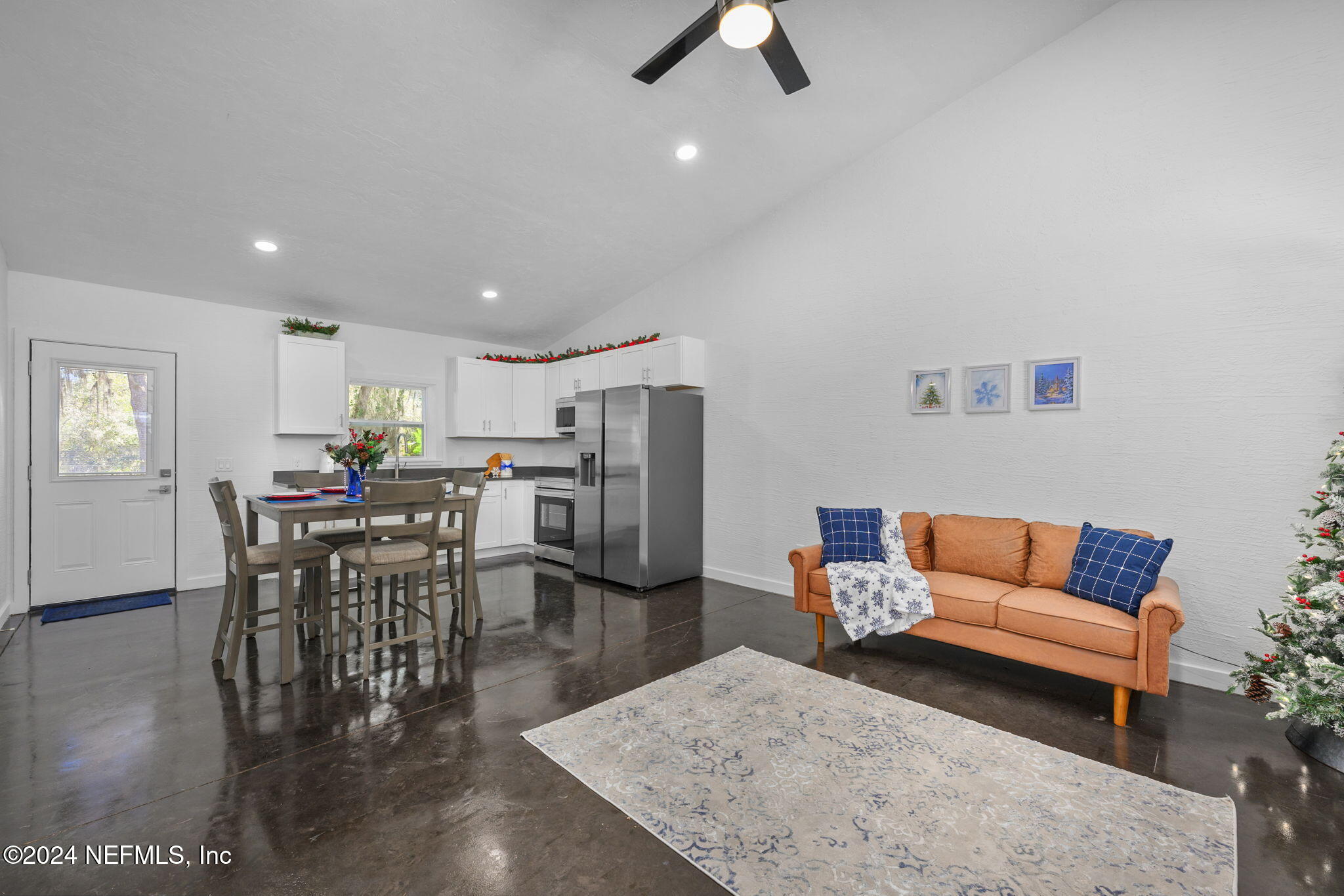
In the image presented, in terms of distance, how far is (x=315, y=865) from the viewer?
1.69m

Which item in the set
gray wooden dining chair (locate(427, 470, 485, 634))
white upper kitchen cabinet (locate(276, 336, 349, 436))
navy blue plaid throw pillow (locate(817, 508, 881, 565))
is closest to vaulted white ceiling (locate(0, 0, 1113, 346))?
white upper kitchen cabinet (locate(276, 336, 349, 436))

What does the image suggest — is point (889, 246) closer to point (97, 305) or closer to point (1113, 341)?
point (1113, 341)

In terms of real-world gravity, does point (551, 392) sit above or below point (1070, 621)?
above

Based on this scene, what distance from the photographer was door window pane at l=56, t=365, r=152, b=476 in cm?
441

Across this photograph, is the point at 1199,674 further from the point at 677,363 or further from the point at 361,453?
the point at 361,453

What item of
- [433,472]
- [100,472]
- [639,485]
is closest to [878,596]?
[639,485]

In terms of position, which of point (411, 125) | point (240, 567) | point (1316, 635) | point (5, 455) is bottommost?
point (1316, 635)

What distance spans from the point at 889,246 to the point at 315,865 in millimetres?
4594

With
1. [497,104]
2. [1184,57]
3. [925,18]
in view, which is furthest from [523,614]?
[1184,57]

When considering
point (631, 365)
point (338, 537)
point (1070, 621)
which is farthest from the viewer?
point (631, 365)

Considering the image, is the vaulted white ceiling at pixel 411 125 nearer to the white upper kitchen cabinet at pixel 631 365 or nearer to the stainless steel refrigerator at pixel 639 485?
the white upper kitchen cabinet at pixel 631 365

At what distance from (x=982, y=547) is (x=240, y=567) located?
4234mm

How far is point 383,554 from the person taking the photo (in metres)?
3.35

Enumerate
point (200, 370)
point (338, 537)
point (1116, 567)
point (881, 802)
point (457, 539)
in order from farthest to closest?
point (200, 370) < point (457, 539) < point (338, 537) < point (1116, 567) < point (881, 802)
